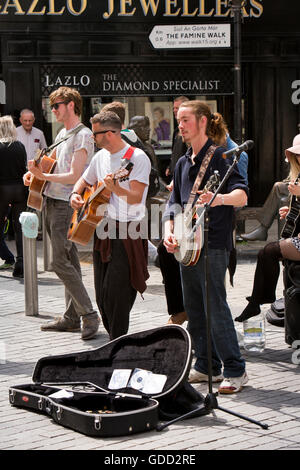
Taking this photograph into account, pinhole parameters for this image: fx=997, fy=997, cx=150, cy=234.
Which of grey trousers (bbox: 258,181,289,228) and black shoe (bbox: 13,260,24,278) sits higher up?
grey trousers (bbox: 258,181,289,228)

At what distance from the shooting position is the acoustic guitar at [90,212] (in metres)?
7.08

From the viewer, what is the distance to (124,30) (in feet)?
50.0

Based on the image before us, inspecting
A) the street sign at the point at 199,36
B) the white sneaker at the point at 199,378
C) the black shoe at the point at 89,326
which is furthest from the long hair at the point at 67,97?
the street sign at the point at 199,36

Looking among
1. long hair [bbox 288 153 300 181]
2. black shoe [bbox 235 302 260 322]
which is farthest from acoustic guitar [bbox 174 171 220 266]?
black shoe [bbox 235 302 260 322]

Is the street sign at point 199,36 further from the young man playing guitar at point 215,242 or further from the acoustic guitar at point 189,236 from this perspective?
the acoustic guitar at point 189,236

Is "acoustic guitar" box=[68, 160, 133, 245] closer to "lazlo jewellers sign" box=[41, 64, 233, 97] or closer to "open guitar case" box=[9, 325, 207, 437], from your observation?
"open guitar case" box=[9, 325, 207, 437]

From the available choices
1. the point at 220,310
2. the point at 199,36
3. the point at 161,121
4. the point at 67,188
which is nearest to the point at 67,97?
the point at 67,188

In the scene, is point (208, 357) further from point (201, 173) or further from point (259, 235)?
point (259, 235)

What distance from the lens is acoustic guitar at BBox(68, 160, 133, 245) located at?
7078mm

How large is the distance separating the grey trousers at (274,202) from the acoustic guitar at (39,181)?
5.03 metres

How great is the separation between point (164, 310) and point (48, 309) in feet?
3.70

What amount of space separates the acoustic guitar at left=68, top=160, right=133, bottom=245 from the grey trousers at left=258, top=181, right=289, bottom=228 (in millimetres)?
5777

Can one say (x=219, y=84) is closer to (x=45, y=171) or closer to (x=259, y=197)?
(x=259, y=197)

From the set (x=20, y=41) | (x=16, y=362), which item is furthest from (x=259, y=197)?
(x=16, y=362)
